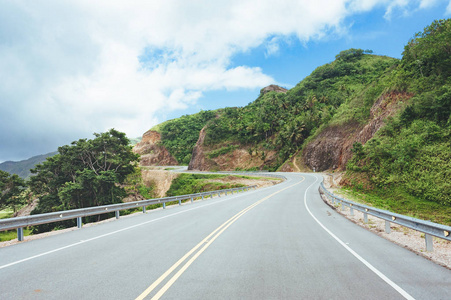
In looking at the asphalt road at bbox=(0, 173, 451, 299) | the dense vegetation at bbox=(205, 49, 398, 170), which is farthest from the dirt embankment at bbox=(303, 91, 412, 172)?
the asphalt road at bbox=(0, 173, 451, 299)

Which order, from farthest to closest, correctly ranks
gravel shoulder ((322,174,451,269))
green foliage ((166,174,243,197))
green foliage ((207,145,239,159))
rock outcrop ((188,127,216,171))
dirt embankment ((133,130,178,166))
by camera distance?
dirt embankment ((133,130,178,166)) < green foliage ((207,145,239,159)) < rock outcrop ((188,127,216,171)) < green foliage ((166,174,243,197)) < gravel shoulder ((322,174,451,269))

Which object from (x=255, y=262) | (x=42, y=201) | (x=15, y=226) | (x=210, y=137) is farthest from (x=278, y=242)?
(x=210, y=137)

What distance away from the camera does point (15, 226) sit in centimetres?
876

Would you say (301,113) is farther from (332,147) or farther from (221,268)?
(221,268)

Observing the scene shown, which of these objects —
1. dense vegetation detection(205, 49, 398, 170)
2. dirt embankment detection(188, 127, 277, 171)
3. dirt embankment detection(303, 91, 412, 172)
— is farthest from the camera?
dirt embankment detection(188, 127, 277, 171)

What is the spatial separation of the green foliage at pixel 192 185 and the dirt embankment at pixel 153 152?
155 ft

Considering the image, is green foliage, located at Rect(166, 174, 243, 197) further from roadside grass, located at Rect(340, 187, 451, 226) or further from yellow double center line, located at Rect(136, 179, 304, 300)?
yellow double center line, located at Rect(136, 179, 304, 300)

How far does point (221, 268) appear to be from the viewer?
4.97 meters

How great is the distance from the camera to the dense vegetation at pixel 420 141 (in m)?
18.7

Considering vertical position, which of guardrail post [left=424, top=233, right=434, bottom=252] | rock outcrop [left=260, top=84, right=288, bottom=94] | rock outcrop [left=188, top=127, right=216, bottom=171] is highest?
rock outcrop [left=260, top=84, right=288, bottom=94]

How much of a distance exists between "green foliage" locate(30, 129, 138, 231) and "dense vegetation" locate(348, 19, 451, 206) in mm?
28342

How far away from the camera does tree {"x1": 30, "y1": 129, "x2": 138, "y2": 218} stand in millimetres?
31062

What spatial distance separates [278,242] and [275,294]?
3383 millimetres

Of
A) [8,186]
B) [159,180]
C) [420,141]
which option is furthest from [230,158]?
[420,141]
